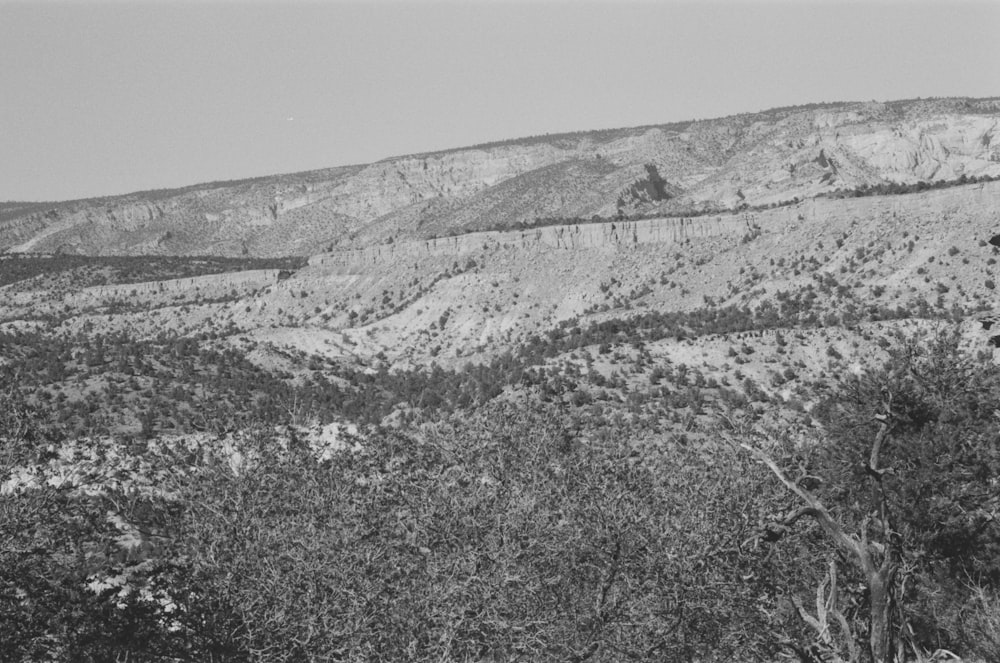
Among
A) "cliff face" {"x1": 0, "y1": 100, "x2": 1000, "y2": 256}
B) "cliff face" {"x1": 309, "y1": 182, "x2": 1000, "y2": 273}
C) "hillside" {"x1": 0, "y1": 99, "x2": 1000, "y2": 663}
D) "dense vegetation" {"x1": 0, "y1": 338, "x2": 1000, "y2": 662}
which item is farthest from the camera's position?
"cliff face" {"x1": 0, "y1": 100, "x2": 1000, "y2": 256}

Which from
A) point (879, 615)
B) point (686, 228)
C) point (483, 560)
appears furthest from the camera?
point (686, 228)

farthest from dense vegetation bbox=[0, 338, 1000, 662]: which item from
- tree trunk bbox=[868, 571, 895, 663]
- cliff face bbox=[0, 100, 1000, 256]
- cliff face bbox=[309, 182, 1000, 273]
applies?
cliff face bbox=[0, 100, 1000, 256]

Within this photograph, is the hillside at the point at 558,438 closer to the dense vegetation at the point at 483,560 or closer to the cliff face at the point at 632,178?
the dense vegetation at the point at 483,560

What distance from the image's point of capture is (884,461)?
69.6 ft

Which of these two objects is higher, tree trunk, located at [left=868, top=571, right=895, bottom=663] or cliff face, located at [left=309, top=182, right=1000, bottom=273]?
tree trunk, located at [left=868, top=571, right=895, bottom=663]

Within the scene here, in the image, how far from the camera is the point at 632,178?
132 meters

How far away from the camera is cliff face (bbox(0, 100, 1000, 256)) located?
11144cm

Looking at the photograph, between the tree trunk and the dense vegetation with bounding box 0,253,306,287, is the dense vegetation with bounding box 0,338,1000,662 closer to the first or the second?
the tree trunk

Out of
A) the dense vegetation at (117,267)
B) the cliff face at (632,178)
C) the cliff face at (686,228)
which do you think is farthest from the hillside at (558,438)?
the dense vegetation at (117,267)

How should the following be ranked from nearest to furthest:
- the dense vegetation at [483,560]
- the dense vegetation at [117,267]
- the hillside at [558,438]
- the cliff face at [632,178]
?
the dense vegetation at [483,560]
the hillside at [558,438]
the cliff face at [632,178]
the dense vegetation at [117,267]

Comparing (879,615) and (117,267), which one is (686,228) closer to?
(879,615)

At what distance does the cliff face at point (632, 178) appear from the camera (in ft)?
366

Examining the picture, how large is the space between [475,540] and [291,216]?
611 feet

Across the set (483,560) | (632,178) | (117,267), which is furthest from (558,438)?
(117,267)
